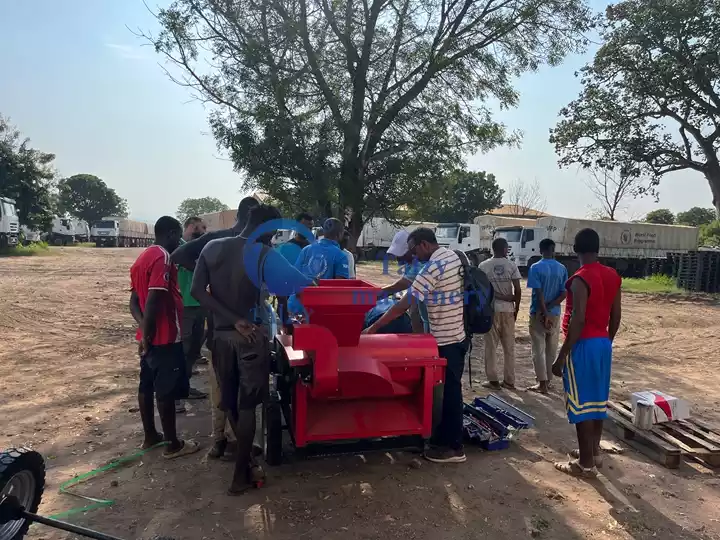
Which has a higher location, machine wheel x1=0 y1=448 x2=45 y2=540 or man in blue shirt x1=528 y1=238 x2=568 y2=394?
man in blue shirt x1=528 y1=238 x2=568 y2=394

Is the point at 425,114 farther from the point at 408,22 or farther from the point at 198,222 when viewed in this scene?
the point at 198,222

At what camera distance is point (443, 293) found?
3971mm

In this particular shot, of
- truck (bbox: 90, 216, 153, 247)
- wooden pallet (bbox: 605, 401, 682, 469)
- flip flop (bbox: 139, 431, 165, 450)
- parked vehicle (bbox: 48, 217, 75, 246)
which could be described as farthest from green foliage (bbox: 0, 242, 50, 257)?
wooden pallet (bbox: 605, 401, 682, 469)

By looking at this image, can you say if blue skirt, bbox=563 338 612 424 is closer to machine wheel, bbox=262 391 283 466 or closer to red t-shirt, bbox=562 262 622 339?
red t-shirt, bbox=562 262 622 339

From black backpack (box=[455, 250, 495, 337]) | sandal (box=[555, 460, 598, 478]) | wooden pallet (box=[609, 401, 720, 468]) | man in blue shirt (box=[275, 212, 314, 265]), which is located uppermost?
man in blue shirt (box=[275, 212, 314, 265])

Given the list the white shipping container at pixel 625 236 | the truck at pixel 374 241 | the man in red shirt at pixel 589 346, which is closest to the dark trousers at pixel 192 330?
the man in red shirt at pixel 589 346

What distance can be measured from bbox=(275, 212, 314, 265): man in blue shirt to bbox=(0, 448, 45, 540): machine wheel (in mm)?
3672

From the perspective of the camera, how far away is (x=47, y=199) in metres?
29.8

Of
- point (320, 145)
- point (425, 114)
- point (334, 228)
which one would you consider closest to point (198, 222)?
point (334, 228)

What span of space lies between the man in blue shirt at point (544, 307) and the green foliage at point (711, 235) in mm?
25907

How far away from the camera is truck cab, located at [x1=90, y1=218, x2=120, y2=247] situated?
41719mm

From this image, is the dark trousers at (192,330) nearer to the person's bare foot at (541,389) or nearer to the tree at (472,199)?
the person's bare foot at (541,389)

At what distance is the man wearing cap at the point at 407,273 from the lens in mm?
4230

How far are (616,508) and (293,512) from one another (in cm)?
209
